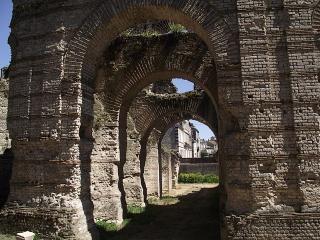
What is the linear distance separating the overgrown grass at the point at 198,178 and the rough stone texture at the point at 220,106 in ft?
70.2

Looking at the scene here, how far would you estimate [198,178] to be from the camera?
2841 centimetres

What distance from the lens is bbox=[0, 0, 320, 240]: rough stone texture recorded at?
6.04m

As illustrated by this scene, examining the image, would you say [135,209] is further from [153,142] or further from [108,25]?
[108,25]

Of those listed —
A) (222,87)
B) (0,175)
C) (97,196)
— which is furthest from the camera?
(97,196)

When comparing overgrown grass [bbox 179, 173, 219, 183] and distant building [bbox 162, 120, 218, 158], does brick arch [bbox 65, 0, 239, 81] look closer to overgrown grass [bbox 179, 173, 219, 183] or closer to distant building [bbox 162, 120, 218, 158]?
overgrown grass [bbox 179, 173, 219, 183]

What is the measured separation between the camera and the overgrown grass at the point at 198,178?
92.2ft

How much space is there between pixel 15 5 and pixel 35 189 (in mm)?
4076

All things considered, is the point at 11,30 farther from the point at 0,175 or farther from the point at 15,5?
the point at 0,175

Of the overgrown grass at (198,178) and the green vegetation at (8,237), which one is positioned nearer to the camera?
the green vegetation at (8,237)

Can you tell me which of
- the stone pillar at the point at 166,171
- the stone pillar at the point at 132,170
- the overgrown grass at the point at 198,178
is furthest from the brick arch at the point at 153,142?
the overgrown grass at the point at 198,178

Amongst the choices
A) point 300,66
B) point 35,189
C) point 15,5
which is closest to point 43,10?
point 15,5

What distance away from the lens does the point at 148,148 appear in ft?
52.9

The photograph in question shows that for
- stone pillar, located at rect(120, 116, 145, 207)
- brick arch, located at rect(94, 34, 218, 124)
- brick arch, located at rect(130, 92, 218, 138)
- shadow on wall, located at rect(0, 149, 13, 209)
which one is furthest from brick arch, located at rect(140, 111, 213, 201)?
shadow on wall, located at rect(0, 149, 13, 209)

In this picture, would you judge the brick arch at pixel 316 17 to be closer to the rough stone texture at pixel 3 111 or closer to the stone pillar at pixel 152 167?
the rough stone texture at pixel 3 111
